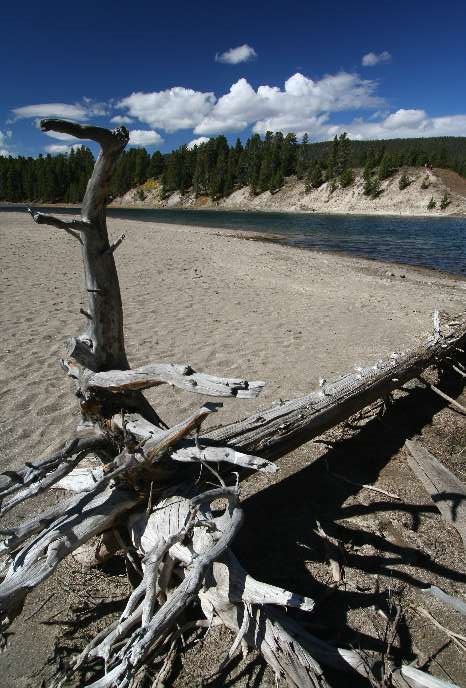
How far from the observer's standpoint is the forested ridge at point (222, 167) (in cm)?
8312

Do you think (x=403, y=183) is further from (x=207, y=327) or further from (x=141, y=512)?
(x=141, y=512)

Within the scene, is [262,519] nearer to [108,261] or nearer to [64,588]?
[64,588]

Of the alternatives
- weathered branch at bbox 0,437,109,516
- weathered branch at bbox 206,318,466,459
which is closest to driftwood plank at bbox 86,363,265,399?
weathered branch at bbox 0,437,109,516

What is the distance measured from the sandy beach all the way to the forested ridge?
7013cm

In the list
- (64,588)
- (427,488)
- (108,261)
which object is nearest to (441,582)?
(427,488)

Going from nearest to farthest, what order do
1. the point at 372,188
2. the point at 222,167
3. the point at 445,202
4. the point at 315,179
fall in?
the point at 445,202
the point at 372,188
the point at 315,179
the point at 222,167

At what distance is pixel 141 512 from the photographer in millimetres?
3234

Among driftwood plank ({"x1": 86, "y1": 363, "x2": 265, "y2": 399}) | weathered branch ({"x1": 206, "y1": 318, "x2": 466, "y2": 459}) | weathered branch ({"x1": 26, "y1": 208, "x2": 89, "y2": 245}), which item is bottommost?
weathered branch ({"x1": 206, "y1": 318, "x2": 466, "y2": 459})

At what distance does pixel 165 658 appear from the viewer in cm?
276

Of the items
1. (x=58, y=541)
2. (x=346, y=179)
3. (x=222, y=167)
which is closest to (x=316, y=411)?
(x=58, y=541)

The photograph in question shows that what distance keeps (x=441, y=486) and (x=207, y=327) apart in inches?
234

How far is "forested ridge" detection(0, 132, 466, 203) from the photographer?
8312cm

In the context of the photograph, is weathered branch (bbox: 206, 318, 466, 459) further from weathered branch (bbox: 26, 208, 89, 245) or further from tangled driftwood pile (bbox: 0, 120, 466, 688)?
weathered branch (bbox: 26, 208, 89, 245)

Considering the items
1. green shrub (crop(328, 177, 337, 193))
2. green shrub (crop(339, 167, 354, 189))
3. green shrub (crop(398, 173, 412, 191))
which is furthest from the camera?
green shrub (crop(328, 177, 337, 193))
